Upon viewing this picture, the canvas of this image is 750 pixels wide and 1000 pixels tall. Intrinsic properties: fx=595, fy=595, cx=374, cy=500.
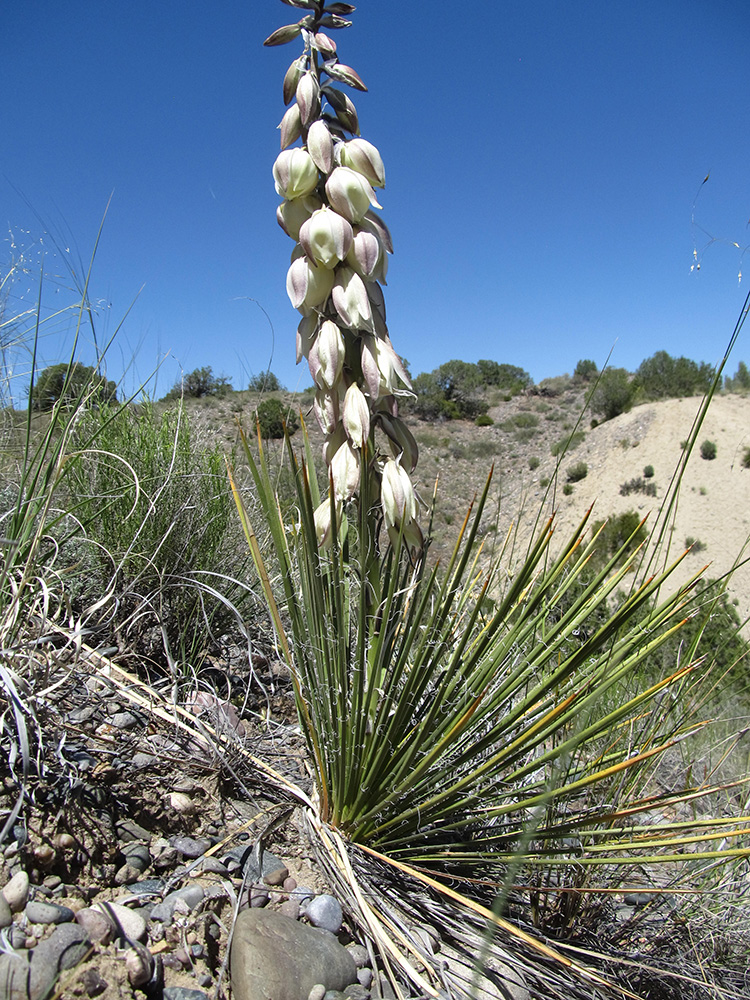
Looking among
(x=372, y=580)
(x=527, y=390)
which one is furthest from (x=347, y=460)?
(x=527, y=390)

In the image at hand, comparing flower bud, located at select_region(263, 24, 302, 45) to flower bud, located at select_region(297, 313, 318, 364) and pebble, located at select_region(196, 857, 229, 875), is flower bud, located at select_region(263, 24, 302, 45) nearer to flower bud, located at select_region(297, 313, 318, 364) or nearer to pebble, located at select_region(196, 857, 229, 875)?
flower bud, located at select_region(297, 313, 318, 364)

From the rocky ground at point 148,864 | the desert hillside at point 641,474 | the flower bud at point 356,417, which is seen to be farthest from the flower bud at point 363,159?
the desert hillside at point 641,474

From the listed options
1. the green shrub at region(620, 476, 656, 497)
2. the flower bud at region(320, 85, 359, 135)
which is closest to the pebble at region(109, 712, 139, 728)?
the flower bud at region(320, 85, 359, 135)

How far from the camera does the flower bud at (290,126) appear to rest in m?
1.11

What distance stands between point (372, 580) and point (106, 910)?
0.67m

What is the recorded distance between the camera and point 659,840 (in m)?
0.96

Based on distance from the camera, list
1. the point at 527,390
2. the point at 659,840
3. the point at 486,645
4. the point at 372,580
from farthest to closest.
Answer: the point at 527,390
the point at 372,580
the point at 486,645
the point at 659,840

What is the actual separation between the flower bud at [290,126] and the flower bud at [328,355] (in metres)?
0.26

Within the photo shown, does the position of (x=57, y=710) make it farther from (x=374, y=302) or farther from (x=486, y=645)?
(x=374, y=302)

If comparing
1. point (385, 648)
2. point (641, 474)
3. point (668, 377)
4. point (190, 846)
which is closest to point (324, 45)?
point (385, 648)

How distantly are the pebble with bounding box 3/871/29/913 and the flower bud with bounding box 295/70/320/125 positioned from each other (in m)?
1.34

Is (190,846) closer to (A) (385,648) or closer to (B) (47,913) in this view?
(B) (47,913)

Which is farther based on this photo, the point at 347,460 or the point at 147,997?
the point at 347,460

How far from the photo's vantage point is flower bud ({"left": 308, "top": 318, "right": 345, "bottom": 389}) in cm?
110
